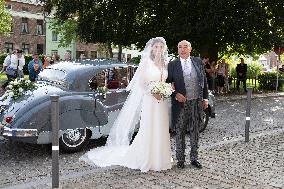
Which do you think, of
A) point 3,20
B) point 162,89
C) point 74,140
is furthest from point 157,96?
point 3,20

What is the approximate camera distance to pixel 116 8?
22.5 m

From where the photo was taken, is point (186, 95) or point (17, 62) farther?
point (17, 62)

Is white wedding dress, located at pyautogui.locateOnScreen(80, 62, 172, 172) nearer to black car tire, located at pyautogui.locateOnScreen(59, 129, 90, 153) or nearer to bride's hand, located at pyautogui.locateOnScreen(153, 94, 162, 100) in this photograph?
bride's hand, located at pyautogui.locateOnScreen(153, 94, 162, 100)

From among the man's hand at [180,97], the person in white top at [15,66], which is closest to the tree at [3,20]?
the person in white top at [15,66]

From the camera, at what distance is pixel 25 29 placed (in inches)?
2403

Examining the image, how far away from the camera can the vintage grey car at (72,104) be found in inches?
299

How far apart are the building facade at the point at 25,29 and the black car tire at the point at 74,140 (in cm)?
5316

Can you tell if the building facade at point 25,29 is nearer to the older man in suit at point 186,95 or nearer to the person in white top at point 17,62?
the person in white top at point 17,62

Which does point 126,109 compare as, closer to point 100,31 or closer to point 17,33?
point 100,31

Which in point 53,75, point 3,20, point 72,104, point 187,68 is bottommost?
point 72,104

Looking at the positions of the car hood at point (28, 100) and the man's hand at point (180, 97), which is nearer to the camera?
the man's hand at point (180, 97)

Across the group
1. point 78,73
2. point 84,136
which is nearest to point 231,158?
point 84,136

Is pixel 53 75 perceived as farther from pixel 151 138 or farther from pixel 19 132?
pixel 151 138

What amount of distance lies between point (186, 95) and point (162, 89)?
41 centimetres
